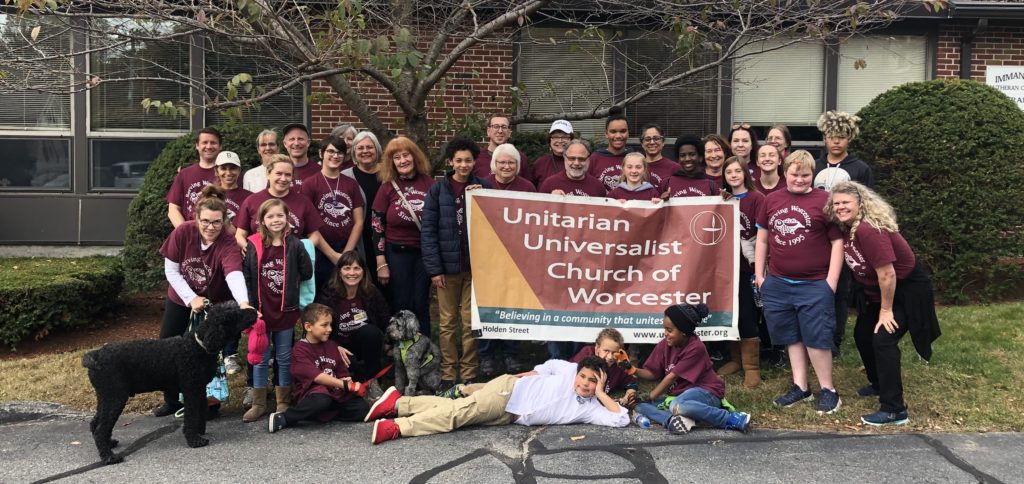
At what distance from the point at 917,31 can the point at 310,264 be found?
8.38 meters

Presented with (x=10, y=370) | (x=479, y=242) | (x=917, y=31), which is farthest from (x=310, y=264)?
(x=917, y=31)

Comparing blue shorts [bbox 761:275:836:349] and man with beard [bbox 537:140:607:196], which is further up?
man with beard [bbox 537:140:607:196]

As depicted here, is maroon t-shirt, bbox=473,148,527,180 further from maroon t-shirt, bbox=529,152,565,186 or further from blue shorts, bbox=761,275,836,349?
blue shorts, bbox=761,275,836,349

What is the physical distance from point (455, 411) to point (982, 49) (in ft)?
28.7

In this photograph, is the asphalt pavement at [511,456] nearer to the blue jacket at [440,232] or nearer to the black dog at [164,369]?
the black dog at [164,369]

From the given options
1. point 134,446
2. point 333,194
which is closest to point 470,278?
point 333,194

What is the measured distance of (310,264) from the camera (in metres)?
5.35

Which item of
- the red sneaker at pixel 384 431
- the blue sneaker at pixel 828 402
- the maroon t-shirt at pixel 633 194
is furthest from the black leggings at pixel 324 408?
the blue sneaker at pixel 828 402

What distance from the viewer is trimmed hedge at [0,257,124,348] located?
6.81 m

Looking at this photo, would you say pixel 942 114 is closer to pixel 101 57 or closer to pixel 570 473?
pixel 570 473

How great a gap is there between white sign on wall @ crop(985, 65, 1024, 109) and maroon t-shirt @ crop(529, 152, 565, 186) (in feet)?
21.3

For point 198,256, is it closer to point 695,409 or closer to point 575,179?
point 575,179

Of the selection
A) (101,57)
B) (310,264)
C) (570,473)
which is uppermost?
(101,57)

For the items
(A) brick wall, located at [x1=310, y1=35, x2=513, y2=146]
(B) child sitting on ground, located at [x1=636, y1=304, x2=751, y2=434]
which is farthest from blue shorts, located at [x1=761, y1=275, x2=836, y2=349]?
(A) brick wall, located at [x1=310, y1=35, x2=513, y2=146]
